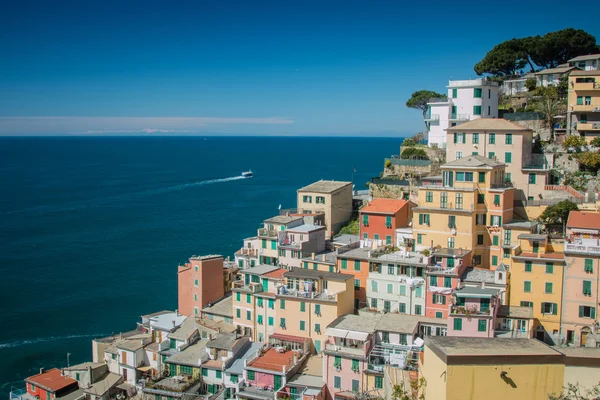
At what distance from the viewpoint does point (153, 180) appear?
158875mm

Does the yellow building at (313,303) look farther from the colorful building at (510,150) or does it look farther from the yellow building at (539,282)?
the colorful building at (510,150)

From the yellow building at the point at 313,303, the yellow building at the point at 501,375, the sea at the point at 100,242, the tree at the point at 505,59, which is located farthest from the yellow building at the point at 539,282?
the tree at the point at 505,59

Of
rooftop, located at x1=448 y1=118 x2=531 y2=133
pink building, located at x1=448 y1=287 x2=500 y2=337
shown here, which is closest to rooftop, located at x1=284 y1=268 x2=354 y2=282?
pink building, located at x1=448 y1=287 x2=500 y2=337

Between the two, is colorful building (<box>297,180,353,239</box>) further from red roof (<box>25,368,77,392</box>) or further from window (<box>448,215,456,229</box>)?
red roof (<box>25,368,77,392</box>)

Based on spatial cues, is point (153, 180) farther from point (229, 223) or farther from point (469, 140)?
point (469, 140)

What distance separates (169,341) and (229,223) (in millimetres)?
54177

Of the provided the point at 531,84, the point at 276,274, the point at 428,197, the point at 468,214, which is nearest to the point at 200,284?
the point at 276,274

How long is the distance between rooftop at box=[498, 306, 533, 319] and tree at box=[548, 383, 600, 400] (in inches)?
616

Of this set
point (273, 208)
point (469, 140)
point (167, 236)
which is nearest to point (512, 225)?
point (469, 140)

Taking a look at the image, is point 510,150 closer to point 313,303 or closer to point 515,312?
point 515,312

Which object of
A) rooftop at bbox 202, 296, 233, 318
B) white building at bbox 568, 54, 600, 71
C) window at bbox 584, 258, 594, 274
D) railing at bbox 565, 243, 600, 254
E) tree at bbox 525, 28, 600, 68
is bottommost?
rooftop at bbox 202, 296, 233, 318

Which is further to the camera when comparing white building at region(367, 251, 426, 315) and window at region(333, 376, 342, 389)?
white building at region(367, 251, 426, 315)

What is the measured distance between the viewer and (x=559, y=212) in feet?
140

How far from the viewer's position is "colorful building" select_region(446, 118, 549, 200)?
46750mm
